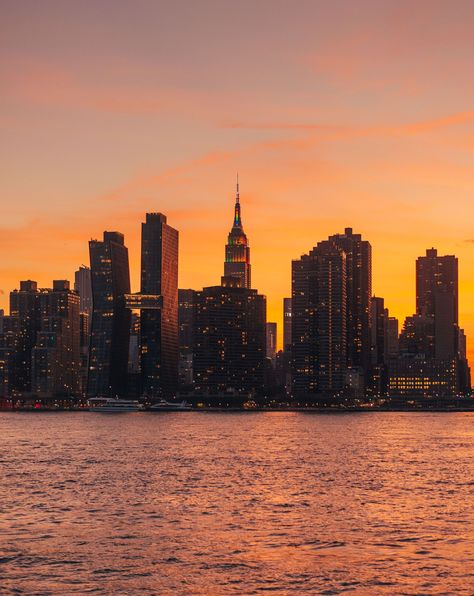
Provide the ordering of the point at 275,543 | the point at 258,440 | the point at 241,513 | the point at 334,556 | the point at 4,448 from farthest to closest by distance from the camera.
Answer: the point at 258,440 < the point at 4,448 < the point at 241,513 < the point at 275,543 < the point at 334,556

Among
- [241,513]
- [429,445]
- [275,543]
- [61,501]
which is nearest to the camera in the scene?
[275,543]

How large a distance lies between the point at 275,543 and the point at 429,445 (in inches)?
4997

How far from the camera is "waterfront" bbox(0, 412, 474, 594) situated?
5344 centimetres

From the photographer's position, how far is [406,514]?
7862cm

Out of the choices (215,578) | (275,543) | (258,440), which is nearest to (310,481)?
(275,543)

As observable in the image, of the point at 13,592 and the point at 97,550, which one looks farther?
the point at 97,550

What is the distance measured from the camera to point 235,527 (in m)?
70.5

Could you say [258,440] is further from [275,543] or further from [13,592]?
[13,592]

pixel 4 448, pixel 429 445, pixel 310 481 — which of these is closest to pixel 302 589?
pixel 310 481

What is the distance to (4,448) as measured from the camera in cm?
16512

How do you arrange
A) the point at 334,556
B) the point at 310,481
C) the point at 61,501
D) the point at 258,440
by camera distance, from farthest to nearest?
1. the point at 258,440
2. the point at 310,481
3. the point at 61,501
4. the point at 334,556

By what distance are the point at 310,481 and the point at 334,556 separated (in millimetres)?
44529

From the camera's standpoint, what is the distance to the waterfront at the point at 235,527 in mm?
53438

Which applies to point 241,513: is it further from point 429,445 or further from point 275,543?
point 429,445
